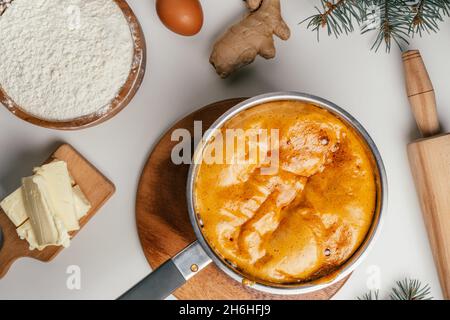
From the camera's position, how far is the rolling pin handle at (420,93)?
2.75 feet

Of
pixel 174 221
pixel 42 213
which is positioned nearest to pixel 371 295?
pixel 174 221

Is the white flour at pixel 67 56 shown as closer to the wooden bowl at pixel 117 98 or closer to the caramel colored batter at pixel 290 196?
the wooden bowl at pixel 117 98

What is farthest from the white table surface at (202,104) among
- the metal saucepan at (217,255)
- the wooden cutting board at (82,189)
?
the metal saucepan at (217,255)

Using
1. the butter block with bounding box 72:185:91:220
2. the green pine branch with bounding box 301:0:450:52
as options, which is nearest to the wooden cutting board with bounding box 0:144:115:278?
the butter block with bounding box 72:185:91:220

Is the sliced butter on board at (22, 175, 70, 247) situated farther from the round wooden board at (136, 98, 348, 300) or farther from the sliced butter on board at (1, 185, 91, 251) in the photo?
the round wooden board at (136, 98, 348, 300)

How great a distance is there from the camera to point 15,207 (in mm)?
830

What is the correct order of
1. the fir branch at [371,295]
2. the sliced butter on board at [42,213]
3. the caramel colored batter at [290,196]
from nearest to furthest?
the caramel colored batter at [290,196] → the sliced butter on board at [42,213] → the fir branch at [371,295]

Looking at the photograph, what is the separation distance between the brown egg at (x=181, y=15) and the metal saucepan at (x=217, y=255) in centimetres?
23

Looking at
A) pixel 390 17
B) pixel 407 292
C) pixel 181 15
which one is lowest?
pixel 407 292

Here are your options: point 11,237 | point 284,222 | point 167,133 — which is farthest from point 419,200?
point 11,237

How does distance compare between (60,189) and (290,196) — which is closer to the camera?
(290,196)

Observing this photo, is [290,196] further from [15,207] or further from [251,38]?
[15,207]

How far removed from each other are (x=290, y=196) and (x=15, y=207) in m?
0.46
